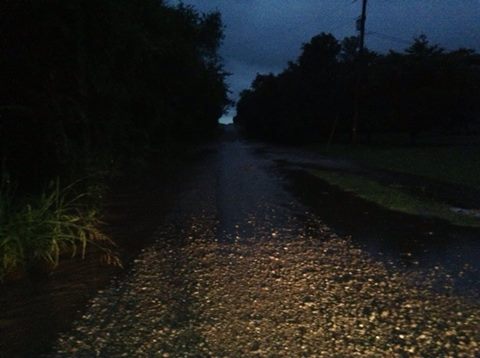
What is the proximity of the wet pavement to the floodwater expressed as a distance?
0.01m

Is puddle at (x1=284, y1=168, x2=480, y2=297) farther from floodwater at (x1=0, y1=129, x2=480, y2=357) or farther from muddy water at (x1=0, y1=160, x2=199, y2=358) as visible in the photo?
muddy water at (x1=0, y1=160, x2=199, y2=358)

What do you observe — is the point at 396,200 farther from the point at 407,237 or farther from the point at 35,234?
the point at 35,234

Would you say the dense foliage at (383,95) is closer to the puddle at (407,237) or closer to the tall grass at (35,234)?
the puddle at (407,237)

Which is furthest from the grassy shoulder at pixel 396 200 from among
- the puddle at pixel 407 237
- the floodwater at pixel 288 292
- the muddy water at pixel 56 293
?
the muddy water at pixel 56 293

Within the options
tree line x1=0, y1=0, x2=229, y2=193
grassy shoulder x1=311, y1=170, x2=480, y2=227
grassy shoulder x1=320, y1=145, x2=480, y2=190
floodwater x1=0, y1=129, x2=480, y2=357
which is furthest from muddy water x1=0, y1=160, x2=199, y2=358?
grassy shoulder x1=320, y1=145, x2=480, y2=190

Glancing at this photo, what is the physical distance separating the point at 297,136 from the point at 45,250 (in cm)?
4441

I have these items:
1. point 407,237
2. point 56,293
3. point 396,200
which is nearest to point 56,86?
point 56,293

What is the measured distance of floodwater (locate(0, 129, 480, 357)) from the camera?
4594 mm

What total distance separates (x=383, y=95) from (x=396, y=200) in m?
32.4

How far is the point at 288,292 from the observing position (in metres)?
5.94

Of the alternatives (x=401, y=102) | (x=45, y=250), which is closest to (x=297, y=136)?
(x=401, y=102)

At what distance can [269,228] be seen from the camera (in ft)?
31.7

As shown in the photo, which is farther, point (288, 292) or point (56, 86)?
point (56, 86)

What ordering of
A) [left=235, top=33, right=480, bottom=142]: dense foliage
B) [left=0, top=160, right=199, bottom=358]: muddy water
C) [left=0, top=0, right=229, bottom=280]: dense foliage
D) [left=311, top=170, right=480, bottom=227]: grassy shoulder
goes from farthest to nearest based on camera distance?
1. [left=235, top=33, right=480, bottom=142]: dense foliage
2. [left=311, top=170, right=480, bottom=227]: grassy shoulder
3. [left=0, top=0, right=229, bottom=280]: dense foliage
4. [left=0, top=160, right=199, bottom=358]: muddy water
